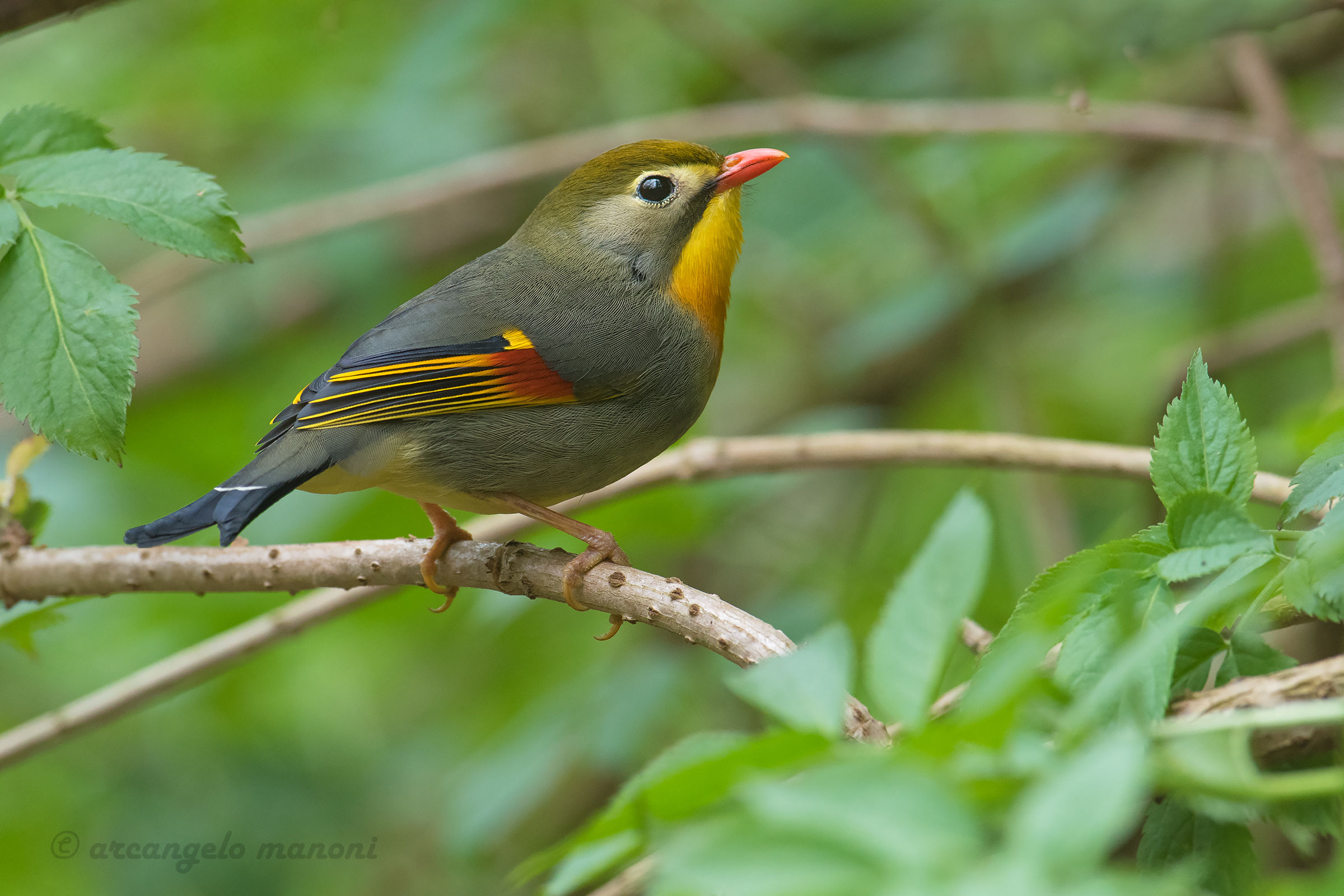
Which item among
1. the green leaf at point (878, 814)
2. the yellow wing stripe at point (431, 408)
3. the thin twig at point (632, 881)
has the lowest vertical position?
the thin twig at point (632, 881)

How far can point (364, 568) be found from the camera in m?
2.85

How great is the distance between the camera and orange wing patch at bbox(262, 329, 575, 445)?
10.2ft

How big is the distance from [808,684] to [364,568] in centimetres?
189

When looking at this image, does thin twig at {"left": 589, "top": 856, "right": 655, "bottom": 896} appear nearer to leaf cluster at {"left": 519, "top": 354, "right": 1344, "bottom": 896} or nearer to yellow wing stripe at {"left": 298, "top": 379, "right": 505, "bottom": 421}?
leaf cluster at {"left": 519, "top": 354, "right": 1344, "bottom": 896}

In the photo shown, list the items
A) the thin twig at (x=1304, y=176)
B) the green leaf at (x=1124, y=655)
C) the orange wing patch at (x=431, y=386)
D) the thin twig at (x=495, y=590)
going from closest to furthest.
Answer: the green leaf at (x=1124, y=655) → the thin twig at (x=495, y=590) → the orange wing patch at (x=431, y=386) → the thin twig at (x=1304, y=176)

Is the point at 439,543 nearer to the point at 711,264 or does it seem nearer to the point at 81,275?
the point at 81,275

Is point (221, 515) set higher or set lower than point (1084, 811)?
higher

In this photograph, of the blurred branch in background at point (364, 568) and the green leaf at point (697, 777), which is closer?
the green leaf at point (697, 777)

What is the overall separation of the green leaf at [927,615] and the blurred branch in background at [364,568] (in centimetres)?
120

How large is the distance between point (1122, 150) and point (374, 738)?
4.84 metres

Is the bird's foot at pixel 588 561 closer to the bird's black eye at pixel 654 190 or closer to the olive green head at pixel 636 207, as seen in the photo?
the olive green head at pixel 636 207

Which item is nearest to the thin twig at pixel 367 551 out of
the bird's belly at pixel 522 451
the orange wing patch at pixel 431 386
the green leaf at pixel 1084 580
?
the bird's belly at pixel 522 451

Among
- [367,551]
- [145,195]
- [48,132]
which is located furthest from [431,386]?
[48,132]

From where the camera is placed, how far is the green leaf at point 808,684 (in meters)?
1.14
